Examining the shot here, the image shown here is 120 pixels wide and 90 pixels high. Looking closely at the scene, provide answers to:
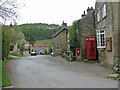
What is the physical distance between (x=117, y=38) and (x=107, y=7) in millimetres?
3155

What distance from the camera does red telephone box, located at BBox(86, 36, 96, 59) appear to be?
16.9 metres

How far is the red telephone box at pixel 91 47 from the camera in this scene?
16.9 metres

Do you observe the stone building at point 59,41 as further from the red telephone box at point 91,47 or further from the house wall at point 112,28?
the house wall at point 112,28

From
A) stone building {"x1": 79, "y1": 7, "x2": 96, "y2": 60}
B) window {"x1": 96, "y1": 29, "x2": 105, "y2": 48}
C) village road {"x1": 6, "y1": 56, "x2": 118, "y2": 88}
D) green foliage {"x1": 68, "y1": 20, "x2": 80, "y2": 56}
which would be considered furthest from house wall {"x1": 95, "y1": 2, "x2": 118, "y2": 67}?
green foliage {"x1": 68, "y1": 20, "x2": 80, "y2": 56}

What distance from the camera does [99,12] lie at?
619 inches

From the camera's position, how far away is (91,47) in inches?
669

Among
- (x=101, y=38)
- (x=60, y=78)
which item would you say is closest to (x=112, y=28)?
(x=101, y=38)

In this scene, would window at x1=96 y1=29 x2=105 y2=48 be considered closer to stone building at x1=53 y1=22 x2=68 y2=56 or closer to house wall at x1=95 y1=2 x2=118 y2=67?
house wall at x1=95 y1=2 x2=118 y2=67

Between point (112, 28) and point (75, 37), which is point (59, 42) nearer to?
point (75, 37)

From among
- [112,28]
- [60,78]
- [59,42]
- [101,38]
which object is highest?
[112,28]

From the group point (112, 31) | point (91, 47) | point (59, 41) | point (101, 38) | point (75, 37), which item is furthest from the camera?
point (59, 41)

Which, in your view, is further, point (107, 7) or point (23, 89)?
point (107, 7)

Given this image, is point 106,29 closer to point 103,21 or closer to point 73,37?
point 103,21

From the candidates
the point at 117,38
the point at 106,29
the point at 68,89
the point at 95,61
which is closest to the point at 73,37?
the point at 95,61
